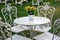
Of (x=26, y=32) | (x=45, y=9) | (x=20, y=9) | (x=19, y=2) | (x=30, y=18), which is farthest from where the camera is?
(x=19, y=2)

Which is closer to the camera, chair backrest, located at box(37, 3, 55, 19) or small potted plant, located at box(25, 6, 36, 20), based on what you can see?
small potted plant, located at box(25, 6, 36, 20)

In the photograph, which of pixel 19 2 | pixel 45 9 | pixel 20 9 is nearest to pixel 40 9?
pixel 45 9

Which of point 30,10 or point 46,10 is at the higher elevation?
point 30,10

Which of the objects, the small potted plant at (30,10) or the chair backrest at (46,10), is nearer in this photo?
the small potted plant at (30,10)

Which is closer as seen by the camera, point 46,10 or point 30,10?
point 30,10

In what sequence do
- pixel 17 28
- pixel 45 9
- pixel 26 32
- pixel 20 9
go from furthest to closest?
pixel 20 9 < pixel 26 32 < pixel 45 9 < pixel 17 28

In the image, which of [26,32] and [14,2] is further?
[14,2]

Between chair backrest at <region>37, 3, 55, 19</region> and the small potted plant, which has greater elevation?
the small potted plant

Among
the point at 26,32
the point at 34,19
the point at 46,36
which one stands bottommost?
the point at 26,32

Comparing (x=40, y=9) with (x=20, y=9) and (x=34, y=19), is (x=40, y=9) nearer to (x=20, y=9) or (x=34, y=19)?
(x=34, y=19)

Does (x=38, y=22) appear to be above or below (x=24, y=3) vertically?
above

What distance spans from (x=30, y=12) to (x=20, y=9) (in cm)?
368

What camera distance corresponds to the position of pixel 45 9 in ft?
13.4

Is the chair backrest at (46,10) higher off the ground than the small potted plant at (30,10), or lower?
lower
